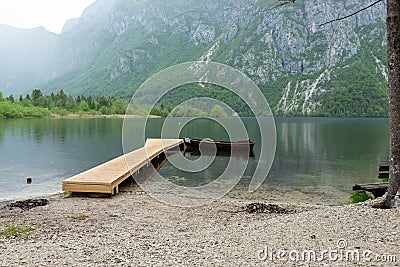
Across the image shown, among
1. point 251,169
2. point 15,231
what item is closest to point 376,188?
point 15,231

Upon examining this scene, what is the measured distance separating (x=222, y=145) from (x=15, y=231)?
25.5 meters

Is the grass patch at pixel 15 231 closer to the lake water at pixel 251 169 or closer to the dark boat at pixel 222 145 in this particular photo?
the lake water at pixel 251 169

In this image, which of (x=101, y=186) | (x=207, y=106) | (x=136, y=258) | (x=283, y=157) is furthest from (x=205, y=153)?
(x=136, y=258)

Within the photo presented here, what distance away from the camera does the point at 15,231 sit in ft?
26.5

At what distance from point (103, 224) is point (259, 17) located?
20422 centimetres

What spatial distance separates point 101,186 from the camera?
13039mm

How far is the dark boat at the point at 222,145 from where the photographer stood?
32688 mm

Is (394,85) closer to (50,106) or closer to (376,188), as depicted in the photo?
(376,188)

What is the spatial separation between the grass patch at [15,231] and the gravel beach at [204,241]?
0.04 meters

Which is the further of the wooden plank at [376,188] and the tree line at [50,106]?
the tree line at [50,106]

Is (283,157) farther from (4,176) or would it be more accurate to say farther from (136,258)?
(136,258)

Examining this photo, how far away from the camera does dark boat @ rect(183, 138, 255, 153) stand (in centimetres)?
3269

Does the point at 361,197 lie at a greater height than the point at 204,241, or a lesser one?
lesser

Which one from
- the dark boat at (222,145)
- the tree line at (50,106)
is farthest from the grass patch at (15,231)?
the tree line at (50,106)
